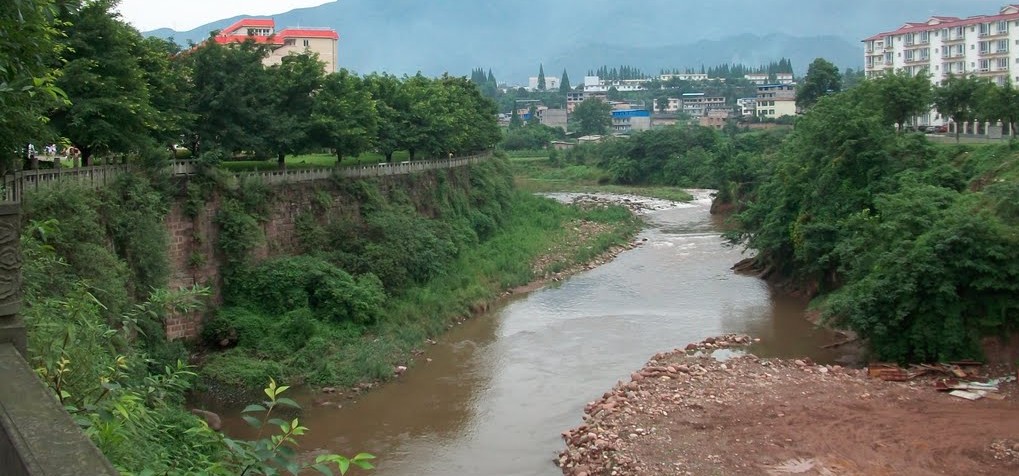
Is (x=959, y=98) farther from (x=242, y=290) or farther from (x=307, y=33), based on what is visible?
(x=307, y=33)

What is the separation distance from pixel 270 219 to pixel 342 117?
15.1 ft

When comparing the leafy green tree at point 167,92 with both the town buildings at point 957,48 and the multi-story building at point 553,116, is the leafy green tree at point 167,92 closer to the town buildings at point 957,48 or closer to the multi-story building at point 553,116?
the town buildings at point 957,48

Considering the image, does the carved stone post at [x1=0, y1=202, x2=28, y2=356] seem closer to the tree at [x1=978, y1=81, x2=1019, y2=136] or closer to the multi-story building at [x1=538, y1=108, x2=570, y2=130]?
the tree at [x1=978, y1=81, x2=1019, y2=136]

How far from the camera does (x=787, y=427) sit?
16406 millimetres

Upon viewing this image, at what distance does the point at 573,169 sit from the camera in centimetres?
7794

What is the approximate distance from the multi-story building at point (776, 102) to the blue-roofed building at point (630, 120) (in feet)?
58.5

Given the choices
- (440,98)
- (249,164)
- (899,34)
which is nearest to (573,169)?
(899,34)

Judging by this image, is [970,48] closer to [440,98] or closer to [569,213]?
[569,213]

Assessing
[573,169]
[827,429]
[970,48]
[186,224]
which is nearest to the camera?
[827,429]

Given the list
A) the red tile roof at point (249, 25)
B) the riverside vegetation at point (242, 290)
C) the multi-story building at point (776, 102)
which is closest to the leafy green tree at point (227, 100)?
the riverside vegetation at point (242, 290)

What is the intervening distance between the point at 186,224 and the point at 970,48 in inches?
2035

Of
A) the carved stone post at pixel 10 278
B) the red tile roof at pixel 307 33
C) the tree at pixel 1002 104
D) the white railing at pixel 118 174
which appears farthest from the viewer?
the red tile roof at pixel 307 33

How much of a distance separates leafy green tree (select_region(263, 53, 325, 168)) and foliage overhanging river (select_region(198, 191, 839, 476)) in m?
7.04

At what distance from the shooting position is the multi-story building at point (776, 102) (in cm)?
10038
